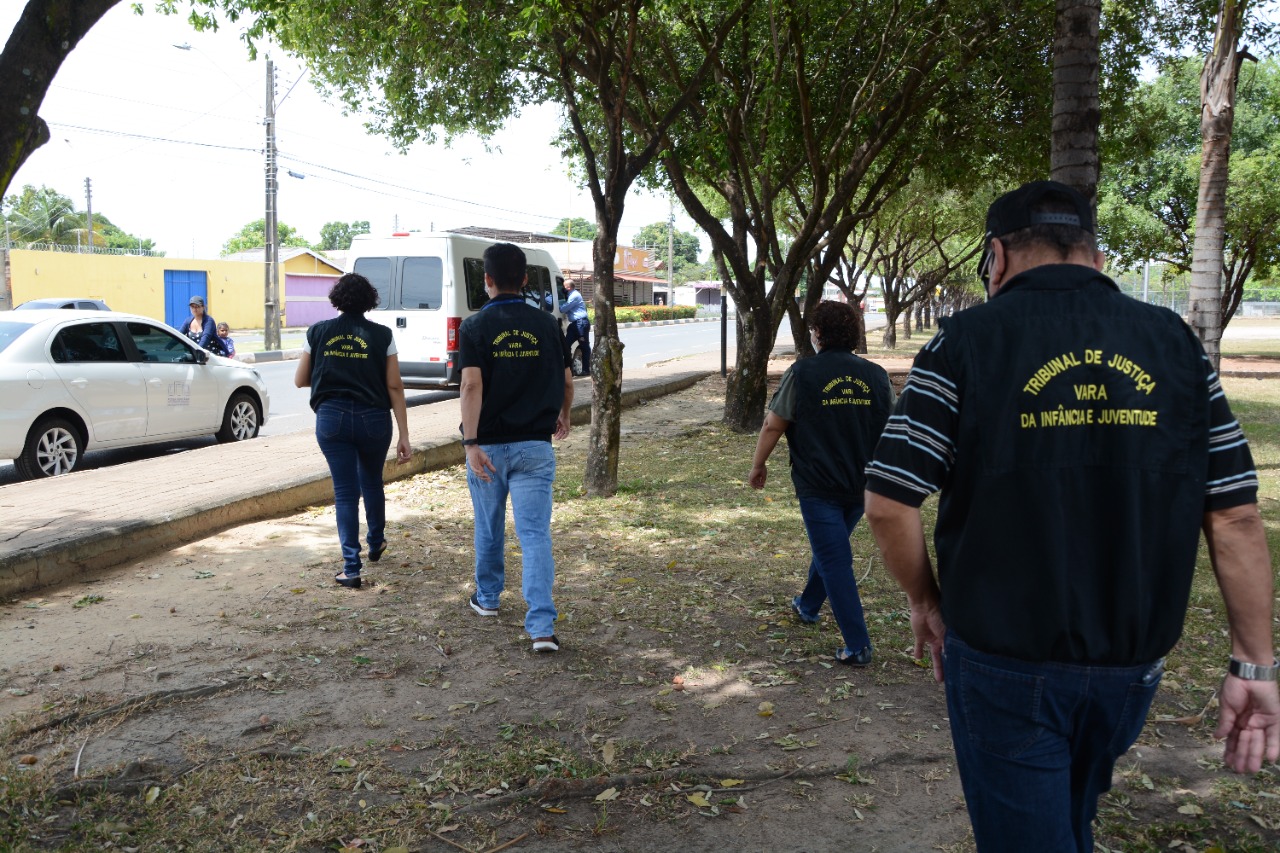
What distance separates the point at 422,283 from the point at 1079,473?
1429 cm

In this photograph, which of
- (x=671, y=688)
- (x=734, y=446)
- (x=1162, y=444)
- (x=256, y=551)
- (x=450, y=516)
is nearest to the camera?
(x=1162, y=444)

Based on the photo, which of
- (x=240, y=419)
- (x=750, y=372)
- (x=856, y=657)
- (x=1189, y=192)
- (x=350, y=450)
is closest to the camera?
(x=856, y=657)

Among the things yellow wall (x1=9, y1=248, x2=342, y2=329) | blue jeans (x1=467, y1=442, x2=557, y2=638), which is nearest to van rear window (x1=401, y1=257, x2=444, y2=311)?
blue jeans (x1=467, y1=442, x2=557, y2=638)

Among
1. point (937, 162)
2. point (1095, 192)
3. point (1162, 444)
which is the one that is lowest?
point (1162, 444)

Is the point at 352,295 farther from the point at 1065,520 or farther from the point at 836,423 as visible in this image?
the point at 1065,520

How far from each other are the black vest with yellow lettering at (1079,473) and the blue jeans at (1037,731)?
0.04 metres

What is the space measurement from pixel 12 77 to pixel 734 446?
29.9 ft

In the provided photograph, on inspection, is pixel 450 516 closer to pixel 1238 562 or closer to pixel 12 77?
pixel 12 77

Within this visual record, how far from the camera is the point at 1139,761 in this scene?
4.00 m

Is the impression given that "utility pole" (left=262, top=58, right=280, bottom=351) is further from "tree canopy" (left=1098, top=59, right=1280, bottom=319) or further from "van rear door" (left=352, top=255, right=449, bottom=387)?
"tree canopy" (left=1098, top=59, right=1280, bottom=319)

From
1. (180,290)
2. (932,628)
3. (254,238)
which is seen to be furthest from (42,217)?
(932,628)

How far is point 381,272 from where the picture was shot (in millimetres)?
15828

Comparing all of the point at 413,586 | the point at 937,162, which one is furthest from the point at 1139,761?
the point at 937,162

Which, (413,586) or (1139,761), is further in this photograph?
(413,586)
